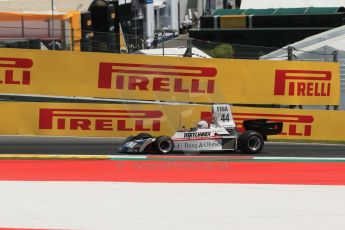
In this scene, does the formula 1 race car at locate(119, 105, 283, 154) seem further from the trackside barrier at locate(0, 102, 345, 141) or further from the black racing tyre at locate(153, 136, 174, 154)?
the trackside barrier at locate(0, 102, 345, 141)

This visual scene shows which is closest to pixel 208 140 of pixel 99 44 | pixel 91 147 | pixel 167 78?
pixel 91 147

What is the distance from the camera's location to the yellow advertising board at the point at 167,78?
50.2 ft

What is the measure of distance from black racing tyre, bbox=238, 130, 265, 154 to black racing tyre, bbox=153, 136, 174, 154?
133cm

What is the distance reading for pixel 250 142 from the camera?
12734mm

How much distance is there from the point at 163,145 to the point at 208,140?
846mm

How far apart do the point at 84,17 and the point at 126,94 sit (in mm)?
5864

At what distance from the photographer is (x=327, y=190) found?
8.88m

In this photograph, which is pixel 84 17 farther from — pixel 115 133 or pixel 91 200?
pixel 91 200

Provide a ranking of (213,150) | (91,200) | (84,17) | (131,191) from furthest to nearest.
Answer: (84,17)
(213,150)
(131,191)
(91,200)

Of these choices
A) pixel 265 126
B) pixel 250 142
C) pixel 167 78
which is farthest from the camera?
pixel 167 78

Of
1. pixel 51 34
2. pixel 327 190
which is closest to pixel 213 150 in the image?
pixel 327 190

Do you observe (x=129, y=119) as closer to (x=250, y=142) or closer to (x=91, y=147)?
(x=91, y=147)

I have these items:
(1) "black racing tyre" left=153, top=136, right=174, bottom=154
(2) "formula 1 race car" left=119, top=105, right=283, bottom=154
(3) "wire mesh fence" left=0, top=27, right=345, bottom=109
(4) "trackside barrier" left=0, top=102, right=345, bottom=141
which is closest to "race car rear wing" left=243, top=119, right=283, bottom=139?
(2) "formula 1 race car" left=119, top=105, right=283, bottom=154

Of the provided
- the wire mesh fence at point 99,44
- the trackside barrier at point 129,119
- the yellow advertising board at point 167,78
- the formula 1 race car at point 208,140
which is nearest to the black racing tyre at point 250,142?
the formula 1 race car at point 208,140
